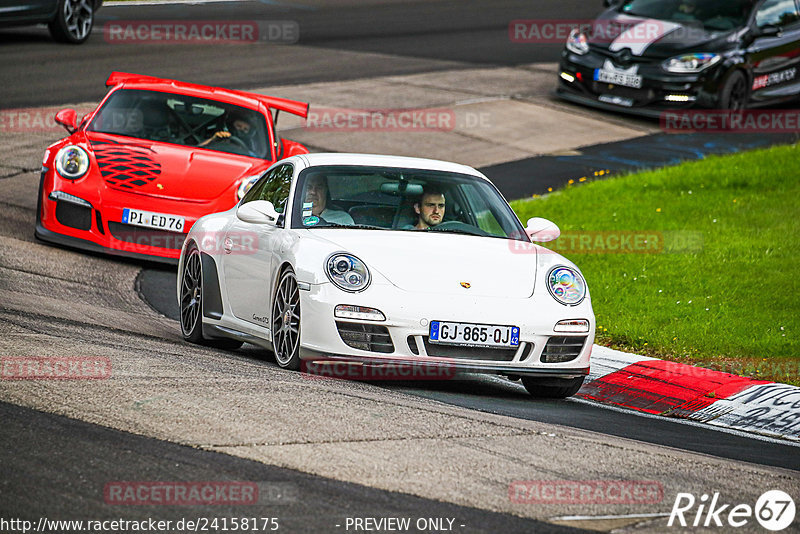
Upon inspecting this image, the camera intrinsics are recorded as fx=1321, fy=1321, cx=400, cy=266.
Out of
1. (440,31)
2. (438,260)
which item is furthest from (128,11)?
(438,260)

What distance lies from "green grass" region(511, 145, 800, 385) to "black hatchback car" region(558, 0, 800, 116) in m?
2.34

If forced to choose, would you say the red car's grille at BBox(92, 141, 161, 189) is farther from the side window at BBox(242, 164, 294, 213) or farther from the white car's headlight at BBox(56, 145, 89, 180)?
the side window at BBox(242, 164, 294, 213)

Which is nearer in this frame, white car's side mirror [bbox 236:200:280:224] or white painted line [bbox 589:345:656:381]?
white car's side mirror [bbox 236:200:280:224]

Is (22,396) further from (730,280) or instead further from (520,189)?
(520,189)

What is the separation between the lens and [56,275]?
10.7 metres

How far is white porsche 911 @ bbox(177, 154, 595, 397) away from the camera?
7312 millimetres

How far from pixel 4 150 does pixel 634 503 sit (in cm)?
1207

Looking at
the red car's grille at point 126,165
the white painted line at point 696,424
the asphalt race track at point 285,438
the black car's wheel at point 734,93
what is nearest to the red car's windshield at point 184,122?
the red car's grille at point 126,165

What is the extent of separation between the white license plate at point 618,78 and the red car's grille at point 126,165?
31.0ft

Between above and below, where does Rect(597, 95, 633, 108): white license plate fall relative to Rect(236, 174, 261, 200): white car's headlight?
below

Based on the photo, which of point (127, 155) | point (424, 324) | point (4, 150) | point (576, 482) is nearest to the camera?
point (576, 482)

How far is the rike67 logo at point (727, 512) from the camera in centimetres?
514

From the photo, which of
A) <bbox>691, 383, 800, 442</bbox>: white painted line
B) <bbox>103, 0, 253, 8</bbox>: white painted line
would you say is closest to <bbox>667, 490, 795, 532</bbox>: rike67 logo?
<bbox>691, 383, 800, 442</bbox>: white painted line

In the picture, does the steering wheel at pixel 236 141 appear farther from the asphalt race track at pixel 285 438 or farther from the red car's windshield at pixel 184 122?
the asphalt race track at pixel 285 438
